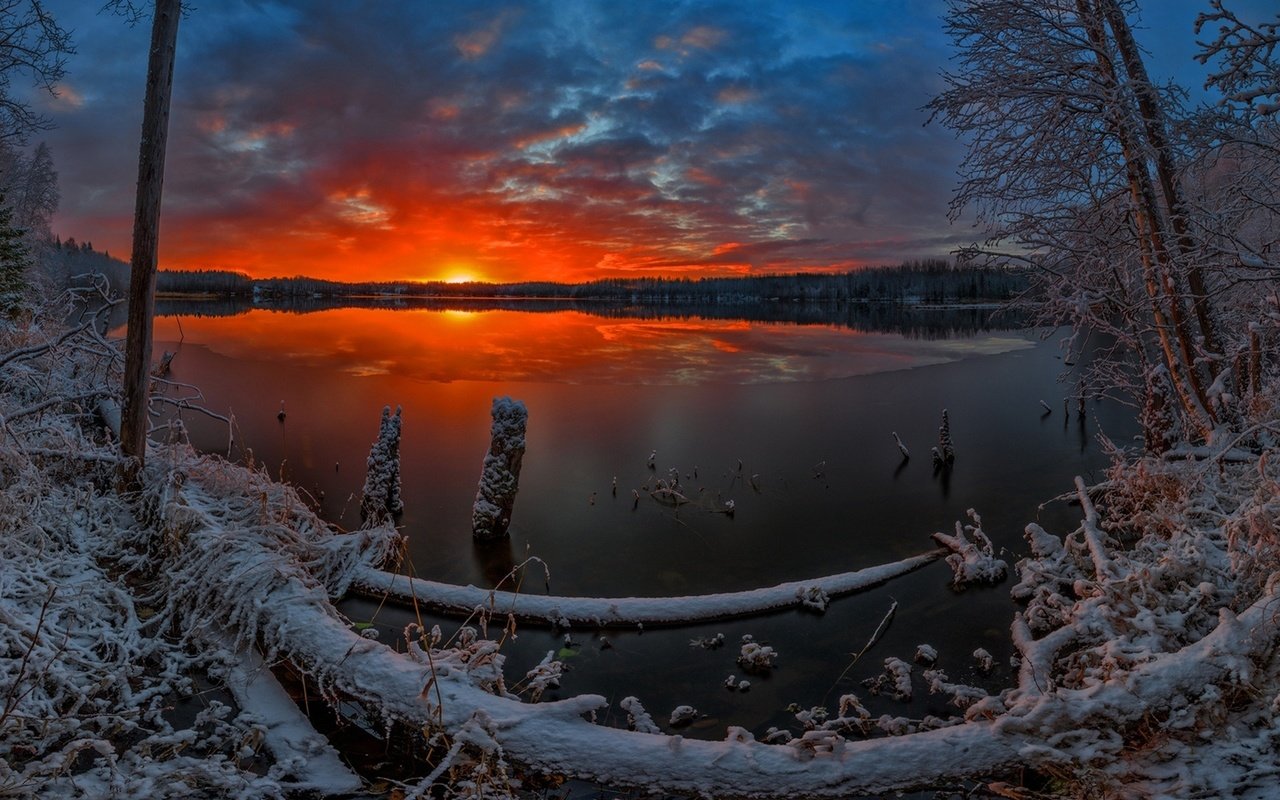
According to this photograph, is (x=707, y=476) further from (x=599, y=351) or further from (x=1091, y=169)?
(x=599, y=351)

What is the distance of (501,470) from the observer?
462 inches

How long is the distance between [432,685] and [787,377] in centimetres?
2875

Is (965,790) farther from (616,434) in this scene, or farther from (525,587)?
(616,434)

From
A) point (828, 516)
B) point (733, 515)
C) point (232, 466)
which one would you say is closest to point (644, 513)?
point (733, 515)

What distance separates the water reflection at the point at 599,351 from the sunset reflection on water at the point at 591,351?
0.06 meters

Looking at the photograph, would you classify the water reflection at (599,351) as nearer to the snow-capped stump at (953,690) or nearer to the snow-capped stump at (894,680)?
the snow-capped stump at (894,680)

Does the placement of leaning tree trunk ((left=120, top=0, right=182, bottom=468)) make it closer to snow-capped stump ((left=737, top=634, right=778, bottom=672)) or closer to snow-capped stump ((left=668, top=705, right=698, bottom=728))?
snow-capped stump ((left=668, top=705, right=698, bottom=728))

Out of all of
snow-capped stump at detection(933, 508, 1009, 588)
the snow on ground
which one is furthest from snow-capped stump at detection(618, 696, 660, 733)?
snow-capped stump at detection(933, 508, 1009, 588)

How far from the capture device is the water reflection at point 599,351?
33.0 meters

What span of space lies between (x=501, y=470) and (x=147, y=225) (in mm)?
6068

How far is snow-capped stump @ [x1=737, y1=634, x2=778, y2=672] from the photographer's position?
7637 millimetres

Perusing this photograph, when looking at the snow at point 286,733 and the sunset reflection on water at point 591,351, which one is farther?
the sunset reflection on water at point 591,351

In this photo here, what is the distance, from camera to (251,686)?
6059 millimetres

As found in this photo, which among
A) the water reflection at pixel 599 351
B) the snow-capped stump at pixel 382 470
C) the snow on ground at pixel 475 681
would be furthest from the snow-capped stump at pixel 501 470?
the water reflection at pixel 599 351
